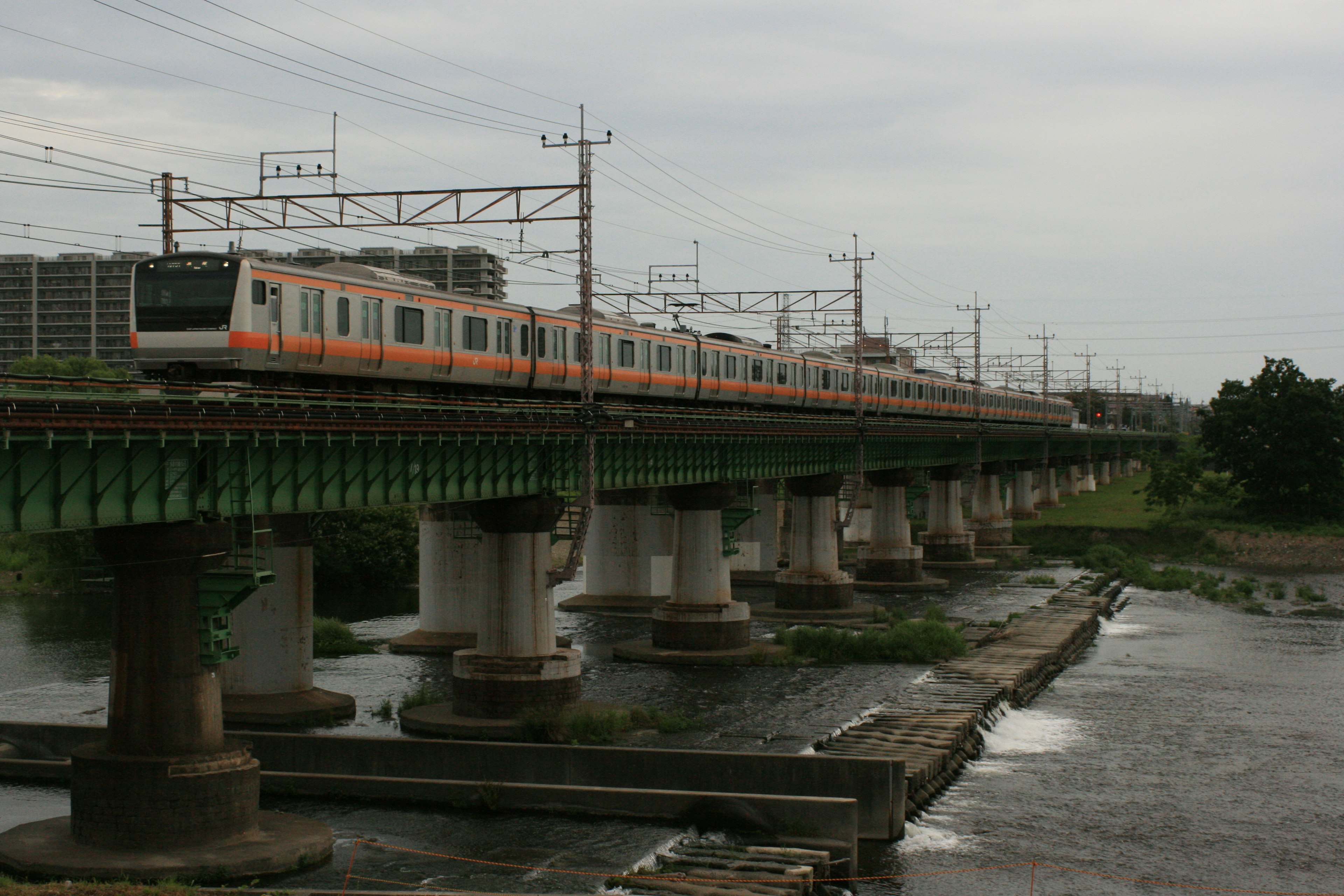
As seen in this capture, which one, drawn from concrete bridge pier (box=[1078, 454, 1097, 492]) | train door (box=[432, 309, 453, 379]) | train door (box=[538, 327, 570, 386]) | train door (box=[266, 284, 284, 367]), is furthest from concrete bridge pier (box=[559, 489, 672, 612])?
concrete bridge pier (box=[1078, 454, 1097, 492])

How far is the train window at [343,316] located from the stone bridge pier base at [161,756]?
9.36 metres

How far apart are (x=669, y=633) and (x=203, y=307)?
2490cm

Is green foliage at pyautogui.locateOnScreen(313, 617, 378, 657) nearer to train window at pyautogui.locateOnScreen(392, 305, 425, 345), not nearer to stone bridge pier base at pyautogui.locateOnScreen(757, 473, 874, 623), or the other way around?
stone bridge pier base at pyautogui.locateOnScreen(757, 473, 874, 623)

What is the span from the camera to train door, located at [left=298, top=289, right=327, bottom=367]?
104 ft

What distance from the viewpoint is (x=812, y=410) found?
69375mm

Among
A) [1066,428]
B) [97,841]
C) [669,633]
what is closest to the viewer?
[97,841]

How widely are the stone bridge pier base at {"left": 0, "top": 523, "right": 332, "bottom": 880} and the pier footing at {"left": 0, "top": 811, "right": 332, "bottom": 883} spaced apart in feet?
0.10

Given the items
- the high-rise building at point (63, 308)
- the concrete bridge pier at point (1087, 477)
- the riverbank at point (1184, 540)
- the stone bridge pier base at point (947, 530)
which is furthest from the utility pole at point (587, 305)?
the high-rise building at point (63, 308)

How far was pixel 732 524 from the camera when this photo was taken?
2047 inches

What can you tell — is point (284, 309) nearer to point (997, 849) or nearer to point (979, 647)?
point (997, 849)

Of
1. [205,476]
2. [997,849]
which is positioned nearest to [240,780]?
[205,476]

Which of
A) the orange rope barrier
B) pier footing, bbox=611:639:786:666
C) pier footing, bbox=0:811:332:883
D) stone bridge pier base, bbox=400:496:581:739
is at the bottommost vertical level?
the orange rope barrier

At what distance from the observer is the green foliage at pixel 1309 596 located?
71875mm

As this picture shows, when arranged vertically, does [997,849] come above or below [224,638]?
below
